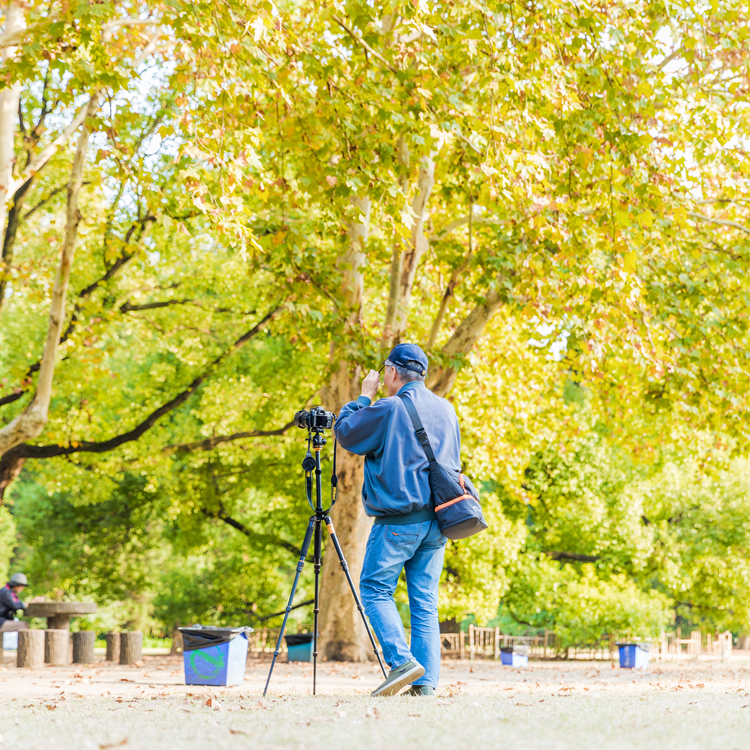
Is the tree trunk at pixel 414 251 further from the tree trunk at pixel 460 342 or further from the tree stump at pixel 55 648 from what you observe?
the tree stump at pixel 55 648

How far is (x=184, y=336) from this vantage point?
58.7ft

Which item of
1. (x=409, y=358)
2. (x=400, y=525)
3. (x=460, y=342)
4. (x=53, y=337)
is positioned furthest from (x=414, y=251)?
(x=400, y=525)

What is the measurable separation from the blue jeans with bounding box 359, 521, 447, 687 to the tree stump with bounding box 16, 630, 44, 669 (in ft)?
25.1

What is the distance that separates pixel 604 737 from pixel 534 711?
1.06 metres

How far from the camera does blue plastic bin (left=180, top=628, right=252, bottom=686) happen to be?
23.1 ft

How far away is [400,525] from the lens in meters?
4.79

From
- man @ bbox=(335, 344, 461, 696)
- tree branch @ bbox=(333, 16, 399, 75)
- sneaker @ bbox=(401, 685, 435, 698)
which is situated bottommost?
sneaker @ bbox=(401, 685, 435, 698)

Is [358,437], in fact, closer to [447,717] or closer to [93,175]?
[447,717]

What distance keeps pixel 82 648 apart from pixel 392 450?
8.83 metres

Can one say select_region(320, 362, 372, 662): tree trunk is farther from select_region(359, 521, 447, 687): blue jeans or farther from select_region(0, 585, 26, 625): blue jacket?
select_region(359, 521, 447, 687): blue jeans

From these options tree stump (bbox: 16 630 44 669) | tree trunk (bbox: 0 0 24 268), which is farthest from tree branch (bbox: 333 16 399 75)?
tree stump (bbox: 16 630 44 669)

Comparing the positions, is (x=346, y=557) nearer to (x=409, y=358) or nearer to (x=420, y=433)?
(x=409, y=358)

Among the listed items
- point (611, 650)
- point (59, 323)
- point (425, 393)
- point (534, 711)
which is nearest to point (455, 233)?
point (59, 323)

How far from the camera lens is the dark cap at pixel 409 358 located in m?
5.23
